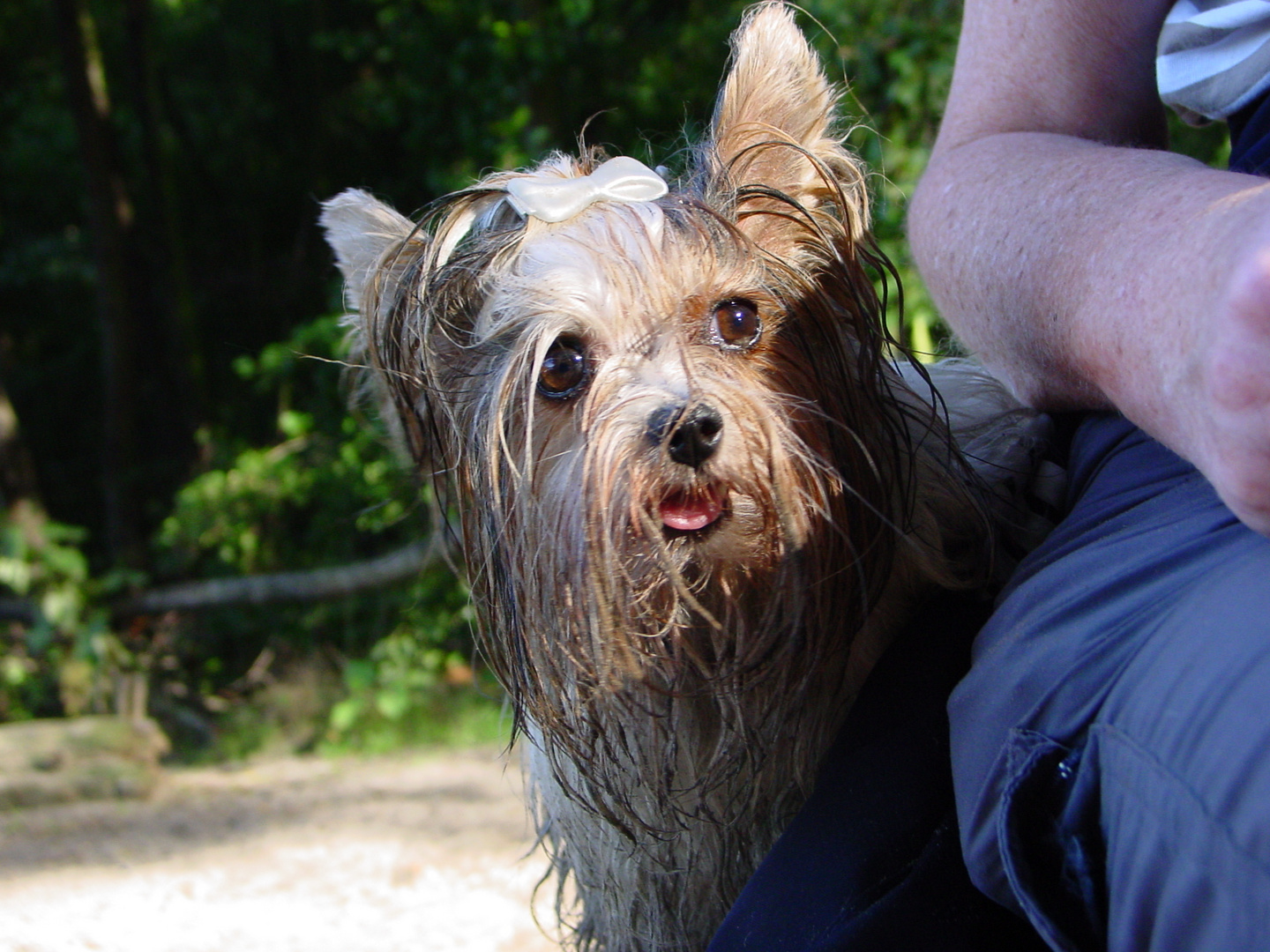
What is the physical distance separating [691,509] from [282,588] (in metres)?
5.22

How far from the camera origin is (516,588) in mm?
1637

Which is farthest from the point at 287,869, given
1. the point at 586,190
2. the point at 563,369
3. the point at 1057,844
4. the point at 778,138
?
the point at 1057,844

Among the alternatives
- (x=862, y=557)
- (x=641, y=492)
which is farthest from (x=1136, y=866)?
(x=641, y=492)

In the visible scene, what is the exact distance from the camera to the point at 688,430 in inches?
56.4

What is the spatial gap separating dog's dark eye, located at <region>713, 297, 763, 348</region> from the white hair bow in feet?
0.60

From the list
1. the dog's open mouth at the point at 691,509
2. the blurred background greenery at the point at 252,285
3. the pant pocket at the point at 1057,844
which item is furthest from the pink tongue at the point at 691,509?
the blurred background greenery at the point at 252,285

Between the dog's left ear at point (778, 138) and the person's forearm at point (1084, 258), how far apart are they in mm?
129

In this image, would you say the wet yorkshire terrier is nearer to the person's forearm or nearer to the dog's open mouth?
the dog's open mouth

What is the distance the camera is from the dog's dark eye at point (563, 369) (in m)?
1.60

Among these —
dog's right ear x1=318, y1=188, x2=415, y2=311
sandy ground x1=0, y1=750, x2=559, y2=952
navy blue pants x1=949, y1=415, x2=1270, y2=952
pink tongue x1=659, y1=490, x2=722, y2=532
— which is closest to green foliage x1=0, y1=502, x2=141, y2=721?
sandy ground x1=0, y1=750, x2=559, y2=952

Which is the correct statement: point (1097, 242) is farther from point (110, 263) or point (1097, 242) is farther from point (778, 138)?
point (110, 263)

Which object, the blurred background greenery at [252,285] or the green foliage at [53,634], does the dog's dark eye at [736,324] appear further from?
the green foliage at [53,634]

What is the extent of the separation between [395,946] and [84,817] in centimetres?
192

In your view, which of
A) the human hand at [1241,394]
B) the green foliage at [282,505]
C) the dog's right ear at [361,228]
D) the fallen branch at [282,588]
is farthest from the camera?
the green foliage at [282,505]
